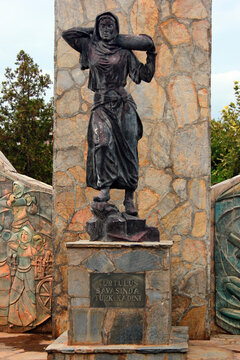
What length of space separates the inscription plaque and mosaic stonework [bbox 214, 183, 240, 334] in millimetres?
2139

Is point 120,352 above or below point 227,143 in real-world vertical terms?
below

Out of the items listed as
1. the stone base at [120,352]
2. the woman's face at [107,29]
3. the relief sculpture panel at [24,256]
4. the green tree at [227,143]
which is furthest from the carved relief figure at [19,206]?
the green tree at [227,143]

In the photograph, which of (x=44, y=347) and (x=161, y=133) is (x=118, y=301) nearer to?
(x=44, y=347)

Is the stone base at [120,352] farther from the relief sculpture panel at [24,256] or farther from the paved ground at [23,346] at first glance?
the relief sculpture panel at [24,256]

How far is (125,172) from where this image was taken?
5895 millimetres

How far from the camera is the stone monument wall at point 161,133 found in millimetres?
7426

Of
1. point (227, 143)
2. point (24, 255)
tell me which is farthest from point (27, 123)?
point (24, 255)

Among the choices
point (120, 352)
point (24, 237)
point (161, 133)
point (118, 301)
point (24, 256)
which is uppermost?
point (161, 133)

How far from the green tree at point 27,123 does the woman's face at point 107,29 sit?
9.52 metres

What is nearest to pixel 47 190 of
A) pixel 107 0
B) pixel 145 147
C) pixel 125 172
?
pixel 145 147

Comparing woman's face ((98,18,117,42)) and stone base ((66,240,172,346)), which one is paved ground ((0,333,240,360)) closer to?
stone base ((66,240,172,346))

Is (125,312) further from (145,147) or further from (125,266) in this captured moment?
(145,147)

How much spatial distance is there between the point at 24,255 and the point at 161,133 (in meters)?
2.29

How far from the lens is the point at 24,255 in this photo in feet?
24.9
